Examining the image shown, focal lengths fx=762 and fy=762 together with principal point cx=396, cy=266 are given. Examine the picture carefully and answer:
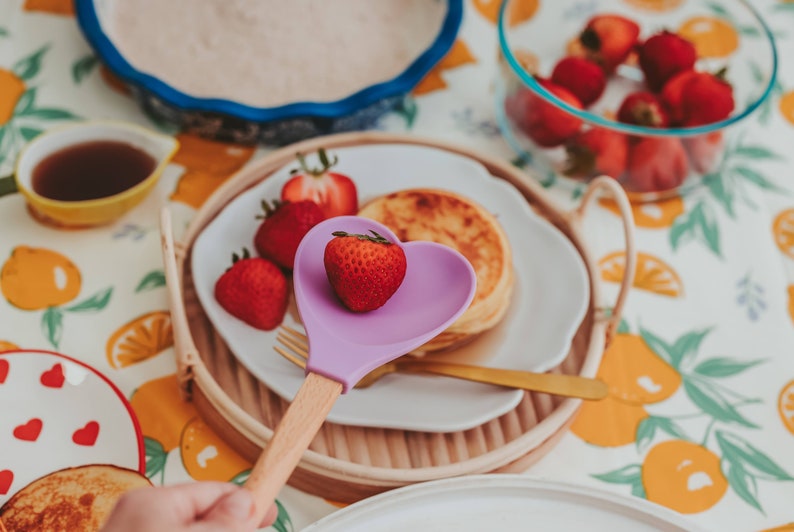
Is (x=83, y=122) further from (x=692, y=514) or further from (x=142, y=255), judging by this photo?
(x=692, y=514)

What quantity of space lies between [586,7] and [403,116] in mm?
475

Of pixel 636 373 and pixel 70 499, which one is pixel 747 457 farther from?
pixel 70 499

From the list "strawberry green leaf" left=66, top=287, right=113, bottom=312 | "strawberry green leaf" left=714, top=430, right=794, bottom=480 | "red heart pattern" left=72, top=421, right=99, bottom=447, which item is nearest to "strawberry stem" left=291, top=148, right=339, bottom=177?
"strawberry green leaf" left=66, top=287, right=113, bottom=312

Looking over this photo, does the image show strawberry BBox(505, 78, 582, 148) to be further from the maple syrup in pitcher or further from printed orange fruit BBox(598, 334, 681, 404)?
the maple syrup in pitcher

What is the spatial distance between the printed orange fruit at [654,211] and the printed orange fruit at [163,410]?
75 centimetres

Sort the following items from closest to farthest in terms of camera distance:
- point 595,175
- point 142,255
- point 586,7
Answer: point 142,255, point 595,175, point 586,7

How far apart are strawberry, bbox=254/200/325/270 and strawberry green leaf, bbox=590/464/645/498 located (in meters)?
0.50

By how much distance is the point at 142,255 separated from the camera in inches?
45.5

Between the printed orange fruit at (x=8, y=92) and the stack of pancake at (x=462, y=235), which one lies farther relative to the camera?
the printed orange fruit at (x=8, y=92)

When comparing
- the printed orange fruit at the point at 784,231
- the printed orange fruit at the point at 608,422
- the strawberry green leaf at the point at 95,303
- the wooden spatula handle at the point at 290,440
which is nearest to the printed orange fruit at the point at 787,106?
the printed orange fruit at the point at 784,231

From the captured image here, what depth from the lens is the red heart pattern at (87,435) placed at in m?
0.94

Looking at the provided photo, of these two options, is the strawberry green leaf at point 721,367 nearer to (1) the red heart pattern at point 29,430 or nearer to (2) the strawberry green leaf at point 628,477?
(2) the strawberry green leaf at point 628,477

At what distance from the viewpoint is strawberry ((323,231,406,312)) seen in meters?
0.84

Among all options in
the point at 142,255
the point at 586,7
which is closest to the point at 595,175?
the point at 586,7
